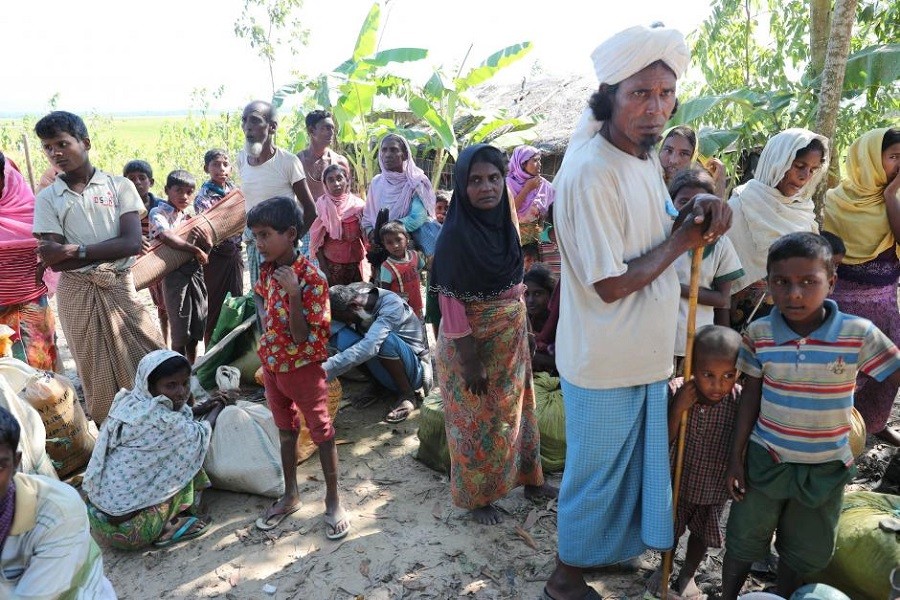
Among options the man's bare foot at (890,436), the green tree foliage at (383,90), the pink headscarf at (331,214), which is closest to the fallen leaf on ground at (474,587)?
the man's bare foot at (890,436)

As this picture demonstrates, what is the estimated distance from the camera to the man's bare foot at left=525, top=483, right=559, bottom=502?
334 cm

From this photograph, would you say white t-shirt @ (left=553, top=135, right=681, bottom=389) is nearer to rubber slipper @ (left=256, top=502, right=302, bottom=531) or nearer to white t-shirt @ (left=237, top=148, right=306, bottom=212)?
rubber slipper @ (left=256, top=502, right=302, bottom=531)

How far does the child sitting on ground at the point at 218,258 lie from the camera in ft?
17.3

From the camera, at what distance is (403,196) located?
18.2 ft

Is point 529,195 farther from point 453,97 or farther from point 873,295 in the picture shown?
point 873,295

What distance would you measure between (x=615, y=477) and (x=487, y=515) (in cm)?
111

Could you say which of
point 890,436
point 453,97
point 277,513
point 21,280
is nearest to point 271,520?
point 277,513

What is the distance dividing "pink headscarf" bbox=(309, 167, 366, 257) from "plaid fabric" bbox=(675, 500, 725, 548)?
148 inches

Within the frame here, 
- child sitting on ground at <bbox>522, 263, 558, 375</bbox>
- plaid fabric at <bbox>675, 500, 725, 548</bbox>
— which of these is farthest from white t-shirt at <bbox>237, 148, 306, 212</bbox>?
plaid fabric at <bbox>675, 500, 725, 548</bbox>

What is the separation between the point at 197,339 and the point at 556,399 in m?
3.23

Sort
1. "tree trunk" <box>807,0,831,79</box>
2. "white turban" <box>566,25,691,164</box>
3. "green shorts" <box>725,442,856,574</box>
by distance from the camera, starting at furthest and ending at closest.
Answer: "tree trunk" <box>807,0,831,79</box> → "green shorts" <box>725,442,856,574</box> → "white turban" <box>566,25,691,164</box>

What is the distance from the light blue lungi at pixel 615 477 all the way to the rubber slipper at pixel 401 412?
2062 millimetres

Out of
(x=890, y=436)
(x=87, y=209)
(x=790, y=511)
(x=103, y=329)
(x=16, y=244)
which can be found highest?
(x=87, y=209)

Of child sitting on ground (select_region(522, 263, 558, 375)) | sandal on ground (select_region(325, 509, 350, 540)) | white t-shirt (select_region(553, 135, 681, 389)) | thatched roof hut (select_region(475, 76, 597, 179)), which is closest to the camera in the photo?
white t-shirt (select_region(553, 135, 681, 389))
